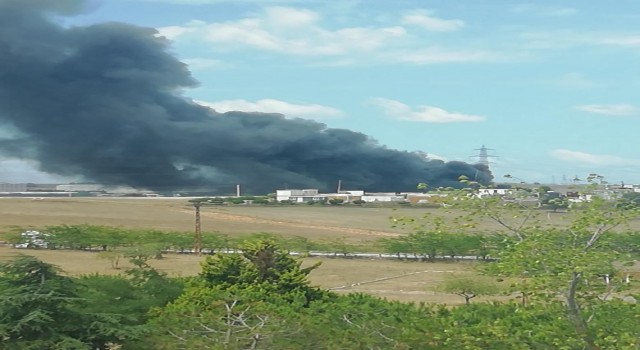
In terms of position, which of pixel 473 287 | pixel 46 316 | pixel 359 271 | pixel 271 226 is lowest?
pixel 359 271

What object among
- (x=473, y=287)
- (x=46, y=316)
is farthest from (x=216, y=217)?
(x=46, y=316)

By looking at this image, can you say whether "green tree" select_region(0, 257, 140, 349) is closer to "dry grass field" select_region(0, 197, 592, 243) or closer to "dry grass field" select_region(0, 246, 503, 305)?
"dry grass field" select_region(0, 246, 503, 305)

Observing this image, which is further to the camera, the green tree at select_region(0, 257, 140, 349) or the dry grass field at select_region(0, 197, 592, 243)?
the dry grass field at select_region(0, 197, 592, 243)

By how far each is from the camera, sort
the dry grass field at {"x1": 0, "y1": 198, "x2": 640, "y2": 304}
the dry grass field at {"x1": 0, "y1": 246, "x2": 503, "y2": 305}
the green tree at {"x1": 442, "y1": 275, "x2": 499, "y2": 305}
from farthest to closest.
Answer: the dry grass field at {"x1": 0, "y1": 198, "x2": 640, "y2": 304}
the dry grass field at {"x1": 0, "y1": 246, "x2": 503, "y2": 305}
the green tree at {"x1": 442, "y1": 275, "x2": 499, "y2": 305}

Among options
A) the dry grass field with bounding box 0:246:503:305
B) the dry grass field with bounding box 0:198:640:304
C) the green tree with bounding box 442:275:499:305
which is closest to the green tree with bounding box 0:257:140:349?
the dry grass field with bounding box 0:198:640:304

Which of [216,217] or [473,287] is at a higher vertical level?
[216,217]

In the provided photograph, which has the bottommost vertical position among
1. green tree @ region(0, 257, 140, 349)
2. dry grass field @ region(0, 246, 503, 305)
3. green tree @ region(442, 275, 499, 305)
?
dry grass field @ region(0, 246, 503, 305)

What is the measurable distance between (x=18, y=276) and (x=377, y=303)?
649 cm

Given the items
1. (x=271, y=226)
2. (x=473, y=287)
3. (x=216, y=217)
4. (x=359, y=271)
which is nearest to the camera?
(x=473, y=287)

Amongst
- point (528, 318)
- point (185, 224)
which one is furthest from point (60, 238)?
point (528, 318)

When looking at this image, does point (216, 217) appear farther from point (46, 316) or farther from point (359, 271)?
point (46, 316)

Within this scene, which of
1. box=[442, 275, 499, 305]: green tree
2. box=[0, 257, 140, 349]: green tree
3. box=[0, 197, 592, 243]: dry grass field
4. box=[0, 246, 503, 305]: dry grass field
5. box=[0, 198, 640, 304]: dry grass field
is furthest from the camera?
box=[0, 197, 592, 243]: dry grass field

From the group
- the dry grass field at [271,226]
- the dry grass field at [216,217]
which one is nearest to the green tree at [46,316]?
the dry grass field at [271,226]

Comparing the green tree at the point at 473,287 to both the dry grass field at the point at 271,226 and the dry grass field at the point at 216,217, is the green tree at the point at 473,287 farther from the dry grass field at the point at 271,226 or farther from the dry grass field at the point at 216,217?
the dry grass field at the point at 216,217
